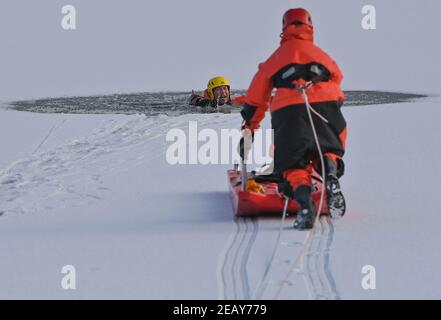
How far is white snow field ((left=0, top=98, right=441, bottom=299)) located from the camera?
16.7 feet

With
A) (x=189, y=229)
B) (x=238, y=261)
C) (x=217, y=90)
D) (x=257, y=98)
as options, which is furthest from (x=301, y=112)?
(x=217, y=90)

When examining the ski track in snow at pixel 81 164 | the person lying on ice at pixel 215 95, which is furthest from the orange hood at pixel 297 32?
the person lying on ice at pixel 215 95

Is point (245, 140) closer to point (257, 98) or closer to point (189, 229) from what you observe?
point (257, 98)

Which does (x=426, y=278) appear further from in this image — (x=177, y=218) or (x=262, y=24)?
(x=262, y=24)

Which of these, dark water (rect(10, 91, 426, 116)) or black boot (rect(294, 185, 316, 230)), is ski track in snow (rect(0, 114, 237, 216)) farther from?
black boot (rect(294, 185, 316, 230))

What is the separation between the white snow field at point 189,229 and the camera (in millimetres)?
5094

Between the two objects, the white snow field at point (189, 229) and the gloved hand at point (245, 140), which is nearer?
the white snow field at point (189, 229)

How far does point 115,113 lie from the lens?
12812 mm

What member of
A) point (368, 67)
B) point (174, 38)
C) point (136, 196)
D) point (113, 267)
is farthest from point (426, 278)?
point (174, 38)

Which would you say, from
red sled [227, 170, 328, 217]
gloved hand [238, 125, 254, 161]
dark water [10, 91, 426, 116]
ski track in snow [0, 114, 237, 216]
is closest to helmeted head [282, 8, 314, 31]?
gloved hand [238, 125, 254, 161]

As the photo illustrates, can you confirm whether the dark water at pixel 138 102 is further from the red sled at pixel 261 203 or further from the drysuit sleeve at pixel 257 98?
the red sled at pixel 261 203

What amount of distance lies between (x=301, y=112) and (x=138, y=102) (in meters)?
7.95

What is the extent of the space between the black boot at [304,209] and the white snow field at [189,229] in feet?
0.27
